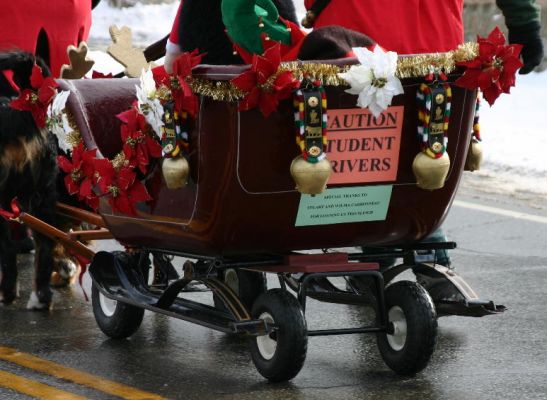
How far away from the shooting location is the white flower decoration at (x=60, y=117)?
602 cm

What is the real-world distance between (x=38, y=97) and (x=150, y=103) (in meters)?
0.91

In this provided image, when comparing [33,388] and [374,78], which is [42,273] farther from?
[374,78]

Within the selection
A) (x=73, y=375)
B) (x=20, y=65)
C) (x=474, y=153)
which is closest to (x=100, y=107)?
(x=20, y=65)

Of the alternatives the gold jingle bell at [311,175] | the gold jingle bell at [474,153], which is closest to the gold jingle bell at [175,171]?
the gold jingle bell at [311,175]

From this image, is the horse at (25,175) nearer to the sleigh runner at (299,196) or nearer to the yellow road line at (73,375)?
the sleigh runner at (299,196)

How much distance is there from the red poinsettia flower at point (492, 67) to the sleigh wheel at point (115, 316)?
1805 mm

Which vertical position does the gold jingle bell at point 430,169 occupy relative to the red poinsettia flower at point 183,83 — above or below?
below

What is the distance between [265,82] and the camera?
194 inches

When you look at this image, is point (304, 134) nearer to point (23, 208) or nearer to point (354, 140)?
point (354, 140)

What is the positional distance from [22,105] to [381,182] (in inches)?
68.1

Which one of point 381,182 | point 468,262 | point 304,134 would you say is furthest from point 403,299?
point 468,262

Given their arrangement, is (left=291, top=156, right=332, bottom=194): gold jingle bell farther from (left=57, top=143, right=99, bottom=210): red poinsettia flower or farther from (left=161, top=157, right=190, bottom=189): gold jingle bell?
(left=57, top=143, right=99, bottom=210): red poinsettia flower

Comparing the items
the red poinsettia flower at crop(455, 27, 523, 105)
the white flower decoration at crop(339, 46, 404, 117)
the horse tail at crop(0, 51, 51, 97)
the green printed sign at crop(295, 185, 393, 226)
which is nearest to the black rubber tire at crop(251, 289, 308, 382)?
the green printed sign at crop(295, 185, 393, 226)

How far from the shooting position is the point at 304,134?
504cm
